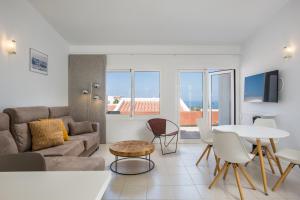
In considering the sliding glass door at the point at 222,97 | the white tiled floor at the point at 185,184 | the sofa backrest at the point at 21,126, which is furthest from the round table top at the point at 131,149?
the sliding glass door at the point at 222,97

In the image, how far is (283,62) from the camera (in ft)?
11.1

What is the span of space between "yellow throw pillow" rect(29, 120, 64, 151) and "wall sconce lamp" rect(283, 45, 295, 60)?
4.34 meters

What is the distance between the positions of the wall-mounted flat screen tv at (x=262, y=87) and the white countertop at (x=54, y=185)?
374cm

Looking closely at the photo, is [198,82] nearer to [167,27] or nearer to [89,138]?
[167,27]

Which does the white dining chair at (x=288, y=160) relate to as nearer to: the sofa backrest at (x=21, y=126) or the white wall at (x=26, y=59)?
the sofa backrest at (x=21, y=126)

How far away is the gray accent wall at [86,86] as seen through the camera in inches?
188

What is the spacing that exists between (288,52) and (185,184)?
3.01 m

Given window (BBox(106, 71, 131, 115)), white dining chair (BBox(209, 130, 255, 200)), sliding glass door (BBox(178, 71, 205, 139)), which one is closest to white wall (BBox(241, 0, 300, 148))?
sliding glass door (BBox(178, 71, 205, 139))

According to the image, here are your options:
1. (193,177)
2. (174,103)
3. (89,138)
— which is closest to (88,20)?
(89,138)

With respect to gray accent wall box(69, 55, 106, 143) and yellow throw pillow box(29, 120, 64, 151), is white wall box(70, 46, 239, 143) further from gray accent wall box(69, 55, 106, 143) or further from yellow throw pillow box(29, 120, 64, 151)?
yellow throw pillow box(29, 120, 64, 151)

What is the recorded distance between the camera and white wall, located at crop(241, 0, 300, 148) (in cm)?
309

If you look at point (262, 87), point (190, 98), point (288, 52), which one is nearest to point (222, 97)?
point (190, 98)

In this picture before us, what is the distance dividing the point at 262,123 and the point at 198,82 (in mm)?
2154

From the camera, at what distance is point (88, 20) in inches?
152
